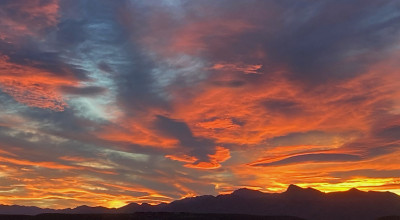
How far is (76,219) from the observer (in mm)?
149750

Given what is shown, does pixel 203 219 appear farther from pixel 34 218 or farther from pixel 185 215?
pixel 34 218

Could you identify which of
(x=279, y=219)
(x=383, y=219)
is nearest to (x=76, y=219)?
(x=279, y=219)

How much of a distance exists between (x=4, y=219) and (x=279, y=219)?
111m

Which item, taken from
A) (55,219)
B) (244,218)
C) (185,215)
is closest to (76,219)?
(55,219)

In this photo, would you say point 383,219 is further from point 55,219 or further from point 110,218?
point 55,219

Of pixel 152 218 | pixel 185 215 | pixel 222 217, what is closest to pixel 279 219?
pixel 222 217

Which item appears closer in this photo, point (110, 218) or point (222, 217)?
point (110, 218)

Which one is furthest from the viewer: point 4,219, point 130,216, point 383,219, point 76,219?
point 383,219

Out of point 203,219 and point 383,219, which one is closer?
point 203,219

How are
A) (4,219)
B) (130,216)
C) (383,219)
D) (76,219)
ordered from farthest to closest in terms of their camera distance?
(383,219) → (130,216) → (76,219) → (4,219)

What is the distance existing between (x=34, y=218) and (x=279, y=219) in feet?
334

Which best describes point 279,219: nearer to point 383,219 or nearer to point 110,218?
point 383,219

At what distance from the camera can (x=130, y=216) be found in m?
163

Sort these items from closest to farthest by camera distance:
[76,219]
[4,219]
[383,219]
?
[4,219] → [76,219] → [383,219]
